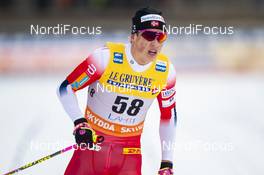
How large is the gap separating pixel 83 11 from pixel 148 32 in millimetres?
3167

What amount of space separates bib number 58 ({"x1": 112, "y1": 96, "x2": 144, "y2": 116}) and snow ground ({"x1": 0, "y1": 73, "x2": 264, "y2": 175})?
0.12 metres

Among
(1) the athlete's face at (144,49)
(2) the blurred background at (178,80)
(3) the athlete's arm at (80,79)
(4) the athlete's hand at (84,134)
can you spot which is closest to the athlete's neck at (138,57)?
(1) the athlete's face at (144,49)

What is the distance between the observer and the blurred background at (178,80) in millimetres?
3754

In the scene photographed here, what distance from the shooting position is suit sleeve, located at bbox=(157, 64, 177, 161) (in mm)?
3387

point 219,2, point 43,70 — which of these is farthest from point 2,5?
point 219,2

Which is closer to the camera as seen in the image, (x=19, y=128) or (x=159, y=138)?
(x=159, y=138)

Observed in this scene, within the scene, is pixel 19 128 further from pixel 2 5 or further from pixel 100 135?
pixel 2 5

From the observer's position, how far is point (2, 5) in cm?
663

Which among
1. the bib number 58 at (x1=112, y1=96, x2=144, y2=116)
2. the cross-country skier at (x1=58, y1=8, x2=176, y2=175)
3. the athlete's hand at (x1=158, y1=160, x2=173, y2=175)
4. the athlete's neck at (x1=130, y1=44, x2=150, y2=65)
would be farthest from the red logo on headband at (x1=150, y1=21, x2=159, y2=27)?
the athlete's hand at (x1=158, y1=160, x2=173, y2=175)

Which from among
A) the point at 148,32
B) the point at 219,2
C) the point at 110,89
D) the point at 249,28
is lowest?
the point at 110,89

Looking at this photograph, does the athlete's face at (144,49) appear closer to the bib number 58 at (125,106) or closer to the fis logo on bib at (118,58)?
the fis logo on bib at (118,58)

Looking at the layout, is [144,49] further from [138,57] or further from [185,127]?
[185,127]

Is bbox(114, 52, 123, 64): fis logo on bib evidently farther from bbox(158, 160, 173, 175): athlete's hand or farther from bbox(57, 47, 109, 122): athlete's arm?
bbox(158, 160, 173, 175): athlete's hand

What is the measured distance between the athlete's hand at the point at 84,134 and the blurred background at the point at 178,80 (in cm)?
16
